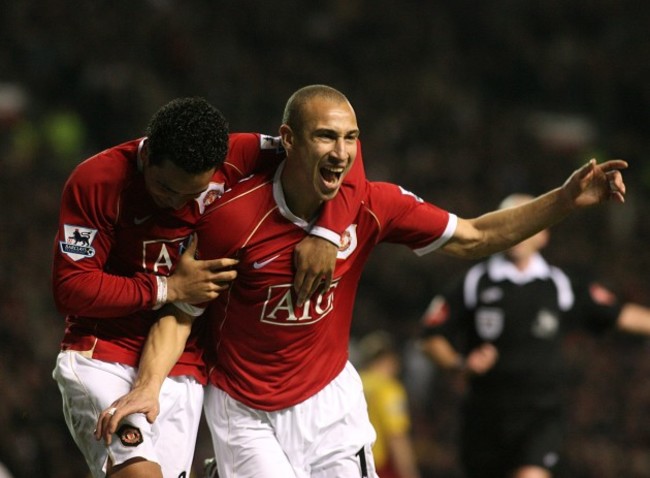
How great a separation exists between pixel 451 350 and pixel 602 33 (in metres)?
10.4

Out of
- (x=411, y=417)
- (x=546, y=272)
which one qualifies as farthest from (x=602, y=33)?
(x=546, y=272)

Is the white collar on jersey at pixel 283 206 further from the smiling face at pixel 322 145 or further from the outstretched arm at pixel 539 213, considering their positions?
the outstretched arm at pixel 539 213

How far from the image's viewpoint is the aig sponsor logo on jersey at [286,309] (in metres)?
4.39

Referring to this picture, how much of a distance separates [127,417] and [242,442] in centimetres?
49

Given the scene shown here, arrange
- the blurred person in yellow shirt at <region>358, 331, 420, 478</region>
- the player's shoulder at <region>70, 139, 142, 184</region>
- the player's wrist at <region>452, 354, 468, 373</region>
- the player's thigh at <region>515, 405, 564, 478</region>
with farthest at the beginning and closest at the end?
the blurred person in yellow shirt at <region>358, 331, 420, 478</region> < the player's wrist at <region>452, 354, 468, 373</region> < the player's thigh at <region>515, 405, 564, 478</region> < the player's shoulder at <region>70, 139, 142, 184</region>

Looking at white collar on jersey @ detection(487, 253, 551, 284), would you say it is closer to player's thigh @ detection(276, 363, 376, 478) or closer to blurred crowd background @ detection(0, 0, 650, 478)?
player's thigh @ detection(276, 363, 376, 478)

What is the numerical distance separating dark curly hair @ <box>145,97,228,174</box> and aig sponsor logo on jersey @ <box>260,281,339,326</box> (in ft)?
1.87

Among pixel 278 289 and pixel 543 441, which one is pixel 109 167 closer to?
pixel 278 289

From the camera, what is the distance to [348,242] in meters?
4.51

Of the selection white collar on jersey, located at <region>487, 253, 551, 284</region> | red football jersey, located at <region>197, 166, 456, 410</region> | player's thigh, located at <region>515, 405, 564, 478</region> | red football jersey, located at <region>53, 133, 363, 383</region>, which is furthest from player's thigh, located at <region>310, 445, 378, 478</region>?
white collar on jersey, located at <region>487, 253, 551, 284</region>

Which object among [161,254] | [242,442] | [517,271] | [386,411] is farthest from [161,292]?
[386,411]

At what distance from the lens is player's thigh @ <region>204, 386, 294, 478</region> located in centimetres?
438

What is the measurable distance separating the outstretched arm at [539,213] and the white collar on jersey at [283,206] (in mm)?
649

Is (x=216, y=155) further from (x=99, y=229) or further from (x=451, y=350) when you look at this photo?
(x=451, y=350)
